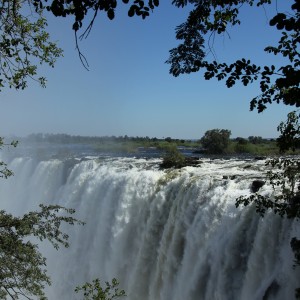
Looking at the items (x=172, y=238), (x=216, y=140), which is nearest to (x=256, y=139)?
(x=216, y=140)

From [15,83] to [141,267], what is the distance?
10.8m

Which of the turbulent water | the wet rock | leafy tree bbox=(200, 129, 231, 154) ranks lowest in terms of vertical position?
the turbulent water

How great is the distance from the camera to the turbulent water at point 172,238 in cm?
896

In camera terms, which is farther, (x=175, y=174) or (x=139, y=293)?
(x=175, y=174)

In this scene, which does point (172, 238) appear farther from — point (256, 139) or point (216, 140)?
point (256, 139)

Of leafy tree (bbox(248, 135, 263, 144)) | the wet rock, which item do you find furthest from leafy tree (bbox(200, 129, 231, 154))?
the wet rock

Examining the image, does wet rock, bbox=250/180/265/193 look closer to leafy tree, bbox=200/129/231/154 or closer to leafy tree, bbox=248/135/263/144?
leafy tree, bbox=200/129/231/154

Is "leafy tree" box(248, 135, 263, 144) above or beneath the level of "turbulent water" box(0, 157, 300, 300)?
above

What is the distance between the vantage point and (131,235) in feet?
51.8

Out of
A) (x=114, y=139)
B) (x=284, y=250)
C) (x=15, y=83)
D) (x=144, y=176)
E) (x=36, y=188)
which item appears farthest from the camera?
(x=114, y=139)

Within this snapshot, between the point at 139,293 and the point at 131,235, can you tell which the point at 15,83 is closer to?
the point at 139,293

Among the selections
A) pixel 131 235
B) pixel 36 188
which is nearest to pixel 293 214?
pixel 131 235

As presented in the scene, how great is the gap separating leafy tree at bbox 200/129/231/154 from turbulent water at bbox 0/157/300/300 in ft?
49.3

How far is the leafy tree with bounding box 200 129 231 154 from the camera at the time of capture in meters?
34.4
